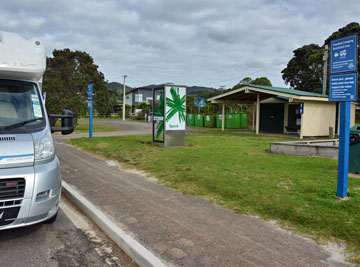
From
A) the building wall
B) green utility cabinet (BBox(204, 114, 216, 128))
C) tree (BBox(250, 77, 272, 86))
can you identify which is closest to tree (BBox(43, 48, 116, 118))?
green utility cabinet (BBox(204, 114, 216, 128))

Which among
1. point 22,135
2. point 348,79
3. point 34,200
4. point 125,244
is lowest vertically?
point 125,244

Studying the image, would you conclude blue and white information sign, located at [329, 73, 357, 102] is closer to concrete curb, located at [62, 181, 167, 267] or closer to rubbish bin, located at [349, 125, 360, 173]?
rubbish bin, located at [349, 125, 360, 173]

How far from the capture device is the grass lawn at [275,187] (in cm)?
450

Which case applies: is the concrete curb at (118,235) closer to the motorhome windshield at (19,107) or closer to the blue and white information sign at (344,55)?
the motorhome windshield at (19,107)

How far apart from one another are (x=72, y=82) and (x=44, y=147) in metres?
26.1

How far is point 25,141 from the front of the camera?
4012 mm

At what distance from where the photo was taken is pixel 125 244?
393 centimetres

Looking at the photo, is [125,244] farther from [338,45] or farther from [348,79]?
[338,45]

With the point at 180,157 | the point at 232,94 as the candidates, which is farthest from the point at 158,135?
the point at 232,94

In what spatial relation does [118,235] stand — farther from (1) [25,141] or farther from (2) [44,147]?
(1) [25,141]

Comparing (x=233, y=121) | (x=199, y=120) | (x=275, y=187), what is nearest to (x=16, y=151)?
(x=275, y=187)

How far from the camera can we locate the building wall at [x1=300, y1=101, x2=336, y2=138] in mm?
20938

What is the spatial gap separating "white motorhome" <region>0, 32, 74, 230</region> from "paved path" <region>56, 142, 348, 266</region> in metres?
1.30

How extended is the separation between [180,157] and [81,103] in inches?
689
